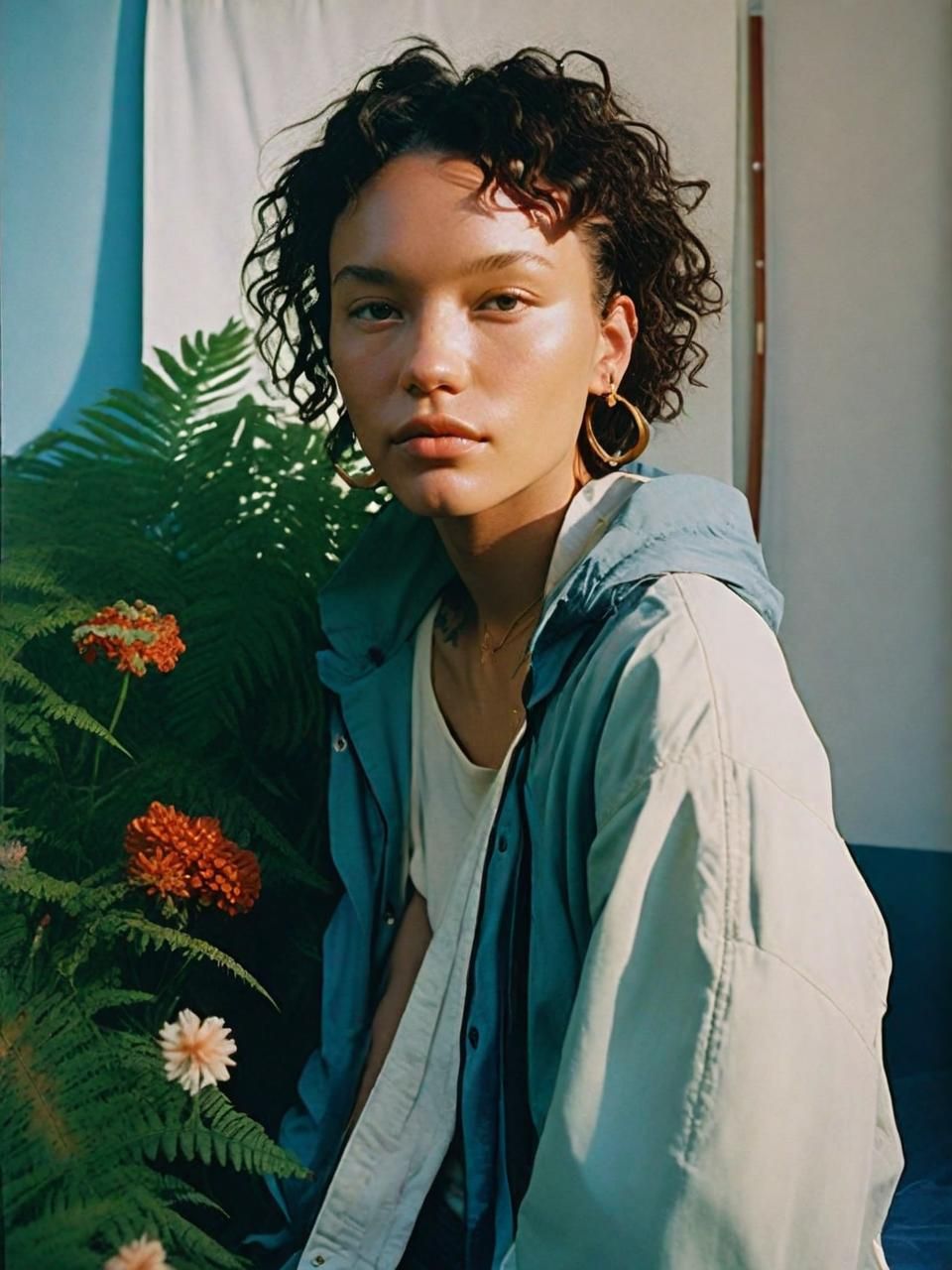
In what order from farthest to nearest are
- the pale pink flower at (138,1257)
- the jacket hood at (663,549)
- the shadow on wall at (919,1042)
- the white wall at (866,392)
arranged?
1. the white wall at (866,392)
2. the shadow on wall at (919,1042)
3. the jacket hood at (663,549)
4. the pale pink flower at (138,1257)

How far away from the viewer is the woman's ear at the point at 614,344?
157 centimetres

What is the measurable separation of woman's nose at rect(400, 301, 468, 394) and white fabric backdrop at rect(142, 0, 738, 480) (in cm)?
136

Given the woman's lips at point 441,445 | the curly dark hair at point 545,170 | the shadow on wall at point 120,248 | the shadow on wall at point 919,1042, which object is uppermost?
the shadow on wall at point 120,248

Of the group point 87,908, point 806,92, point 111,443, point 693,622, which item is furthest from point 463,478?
point 806,92

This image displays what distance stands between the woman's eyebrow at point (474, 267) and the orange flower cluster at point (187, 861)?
61 cm

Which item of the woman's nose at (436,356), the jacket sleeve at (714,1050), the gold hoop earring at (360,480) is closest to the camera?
the jacket sleeve at (714,1050)

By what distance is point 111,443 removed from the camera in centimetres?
216

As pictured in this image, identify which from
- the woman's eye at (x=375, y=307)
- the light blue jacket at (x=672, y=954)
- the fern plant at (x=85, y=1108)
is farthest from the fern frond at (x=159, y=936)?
the woman's eye at (x=375, y=307)

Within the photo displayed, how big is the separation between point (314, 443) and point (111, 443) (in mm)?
330

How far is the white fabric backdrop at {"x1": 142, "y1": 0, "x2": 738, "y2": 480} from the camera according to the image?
2.75 metres

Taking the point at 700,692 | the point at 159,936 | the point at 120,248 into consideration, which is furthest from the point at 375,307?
the point at 120,248

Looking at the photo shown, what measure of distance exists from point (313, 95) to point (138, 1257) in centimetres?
254

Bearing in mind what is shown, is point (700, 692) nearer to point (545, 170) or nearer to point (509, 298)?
point (509, 298)

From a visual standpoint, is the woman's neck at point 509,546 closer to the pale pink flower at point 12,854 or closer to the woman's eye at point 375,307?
the woman's eye at point 375,307
